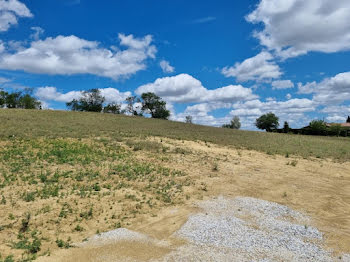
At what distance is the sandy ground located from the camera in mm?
6157

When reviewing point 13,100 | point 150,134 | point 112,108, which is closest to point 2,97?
point 13,100

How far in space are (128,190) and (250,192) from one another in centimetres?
506

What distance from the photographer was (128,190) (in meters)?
10.1

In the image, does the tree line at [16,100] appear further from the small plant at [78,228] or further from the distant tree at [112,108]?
the small plant at [78,228]

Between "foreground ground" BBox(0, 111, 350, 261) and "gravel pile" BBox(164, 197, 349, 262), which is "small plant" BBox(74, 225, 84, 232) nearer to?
"foreground ground" BBox(0, 111, 350, 261)

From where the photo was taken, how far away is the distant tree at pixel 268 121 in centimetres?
9794

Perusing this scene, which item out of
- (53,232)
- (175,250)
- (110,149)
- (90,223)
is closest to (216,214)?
(175,250)

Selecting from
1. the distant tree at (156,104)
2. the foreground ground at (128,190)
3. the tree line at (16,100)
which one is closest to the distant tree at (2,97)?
the tree line at (16,100)

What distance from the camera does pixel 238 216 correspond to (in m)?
8.30

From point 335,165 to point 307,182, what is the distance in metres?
6.72

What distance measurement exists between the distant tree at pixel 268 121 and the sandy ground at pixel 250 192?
82.5 meters

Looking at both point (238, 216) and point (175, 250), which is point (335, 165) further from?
point (175, 250)

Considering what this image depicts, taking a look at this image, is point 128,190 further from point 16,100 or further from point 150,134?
point 16,100

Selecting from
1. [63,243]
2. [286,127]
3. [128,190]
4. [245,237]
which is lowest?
[63,243]
